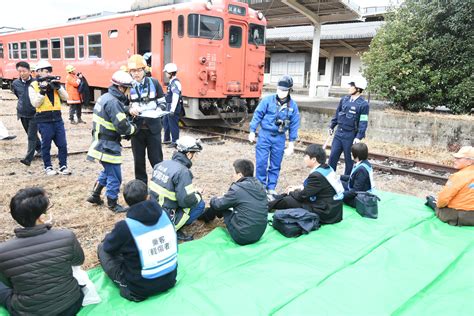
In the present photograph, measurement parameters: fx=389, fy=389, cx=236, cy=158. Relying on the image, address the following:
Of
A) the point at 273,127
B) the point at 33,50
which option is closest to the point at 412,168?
the point at 273,127

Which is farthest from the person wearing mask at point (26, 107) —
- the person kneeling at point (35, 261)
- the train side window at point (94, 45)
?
the train side window at point (94, 45)

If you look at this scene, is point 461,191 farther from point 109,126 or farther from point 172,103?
point 172,103

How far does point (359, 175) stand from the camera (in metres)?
4.94

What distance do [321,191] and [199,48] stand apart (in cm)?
614

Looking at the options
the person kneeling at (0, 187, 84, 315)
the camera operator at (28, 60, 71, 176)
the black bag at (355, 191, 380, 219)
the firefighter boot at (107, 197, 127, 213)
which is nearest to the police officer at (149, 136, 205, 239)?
the firefighter boot at (107, 197, 127, 213)

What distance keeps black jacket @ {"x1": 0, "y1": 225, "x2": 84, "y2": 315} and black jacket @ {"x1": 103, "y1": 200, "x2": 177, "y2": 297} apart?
312 mm

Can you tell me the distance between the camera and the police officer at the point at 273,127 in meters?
5.29

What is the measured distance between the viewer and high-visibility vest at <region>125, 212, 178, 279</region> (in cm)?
273

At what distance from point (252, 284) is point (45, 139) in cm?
414

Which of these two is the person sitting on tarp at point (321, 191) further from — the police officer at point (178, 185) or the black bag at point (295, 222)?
the police officer at point (178, 185)

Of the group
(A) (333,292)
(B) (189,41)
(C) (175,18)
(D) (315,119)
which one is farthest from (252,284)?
(D) (315,119)

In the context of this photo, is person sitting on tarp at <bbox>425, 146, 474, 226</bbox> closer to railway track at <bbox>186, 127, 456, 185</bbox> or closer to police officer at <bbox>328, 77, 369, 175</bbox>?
police officer at <bbox>328, 77, 369, 175</bbox>

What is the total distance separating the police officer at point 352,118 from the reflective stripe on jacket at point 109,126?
305 centimetres

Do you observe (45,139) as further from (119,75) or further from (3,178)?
(119,75)
